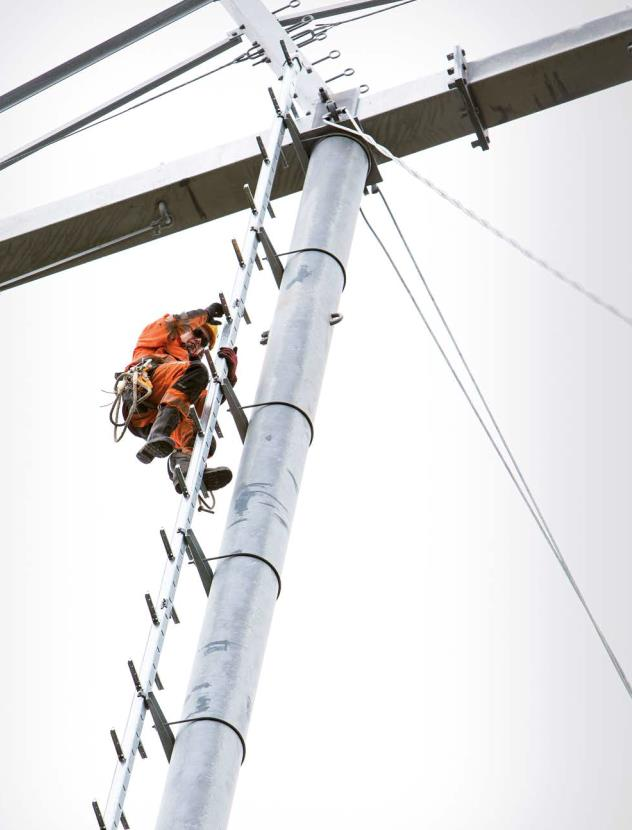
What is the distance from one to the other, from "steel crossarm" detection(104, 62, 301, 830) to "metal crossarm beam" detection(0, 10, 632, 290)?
0.62m

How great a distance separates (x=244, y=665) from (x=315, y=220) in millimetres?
2901

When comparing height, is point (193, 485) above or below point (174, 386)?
below

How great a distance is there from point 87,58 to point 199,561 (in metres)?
5.56

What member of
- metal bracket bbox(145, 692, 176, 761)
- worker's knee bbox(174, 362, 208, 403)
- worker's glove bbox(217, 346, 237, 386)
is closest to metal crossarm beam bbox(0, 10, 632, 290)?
worker's knee bbox(174, 362, 208, 403)

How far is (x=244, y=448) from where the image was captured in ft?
24.4

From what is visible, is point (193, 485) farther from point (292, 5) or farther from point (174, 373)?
point (292, 5)

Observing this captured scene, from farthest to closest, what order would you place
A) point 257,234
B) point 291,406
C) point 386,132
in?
1. point 386,132
2. point 257,234
3. point 291,406

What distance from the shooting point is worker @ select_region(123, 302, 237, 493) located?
899 centimetres

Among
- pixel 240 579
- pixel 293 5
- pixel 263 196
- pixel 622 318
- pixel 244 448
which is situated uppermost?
pixel 293 5

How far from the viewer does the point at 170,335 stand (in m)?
9.84

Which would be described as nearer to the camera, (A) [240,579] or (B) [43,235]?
(A) [240,579]

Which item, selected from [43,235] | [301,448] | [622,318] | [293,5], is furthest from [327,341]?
[293,5]

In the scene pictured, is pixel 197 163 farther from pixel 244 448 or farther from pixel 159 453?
pixel 244 448

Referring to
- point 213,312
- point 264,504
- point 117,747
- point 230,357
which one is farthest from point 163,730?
point 213,312
